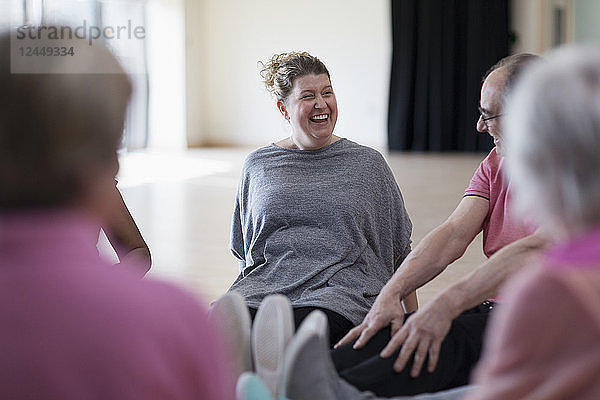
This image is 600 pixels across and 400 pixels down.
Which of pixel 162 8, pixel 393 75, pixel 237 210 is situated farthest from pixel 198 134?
pixel 237 210

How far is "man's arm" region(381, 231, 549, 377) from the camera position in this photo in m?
1.81

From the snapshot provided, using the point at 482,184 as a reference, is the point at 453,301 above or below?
below

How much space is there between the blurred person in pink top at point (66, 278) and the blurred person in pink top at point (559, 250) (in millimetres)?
362

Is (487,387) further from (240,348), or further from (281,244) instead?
(281,244)

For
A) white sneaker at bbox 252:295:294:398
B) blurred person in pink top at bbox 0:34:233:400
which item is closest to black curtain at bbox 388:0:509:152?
white sneaker at bbox 252:295:294:398

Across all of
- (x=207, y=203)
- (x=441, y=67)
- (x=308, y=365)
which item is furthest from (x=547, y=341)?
(x=441, y=67)

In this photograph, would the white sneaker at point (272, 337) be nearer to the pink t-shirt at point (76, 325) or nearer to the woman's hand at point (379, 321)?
the woman's hand at point (379, 321)

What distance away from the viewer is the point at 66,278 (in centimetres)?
91

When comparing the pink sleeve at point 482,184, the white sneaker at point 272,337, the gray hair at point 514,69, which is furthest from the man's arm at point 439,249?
the white sneaker at point 272,337

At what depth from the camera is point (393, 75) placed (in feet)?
38.6

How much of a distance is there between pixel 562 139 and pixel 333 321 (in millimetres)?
1332

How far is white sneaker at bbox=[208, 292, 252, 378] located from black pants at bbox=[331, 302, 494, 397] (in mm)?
199

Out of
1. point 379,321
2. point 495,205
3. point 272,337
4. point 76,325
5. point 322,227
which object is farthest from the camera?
point 322,227

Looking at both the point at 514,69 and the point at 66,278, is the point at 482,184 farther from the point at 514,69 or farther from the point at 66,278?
the point at 66,278
